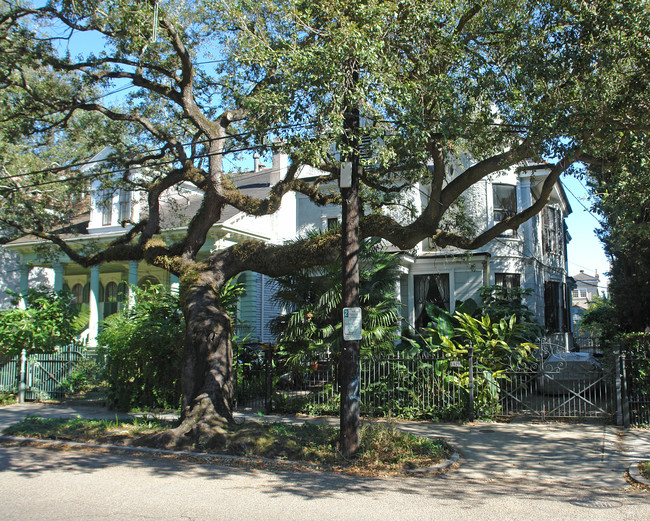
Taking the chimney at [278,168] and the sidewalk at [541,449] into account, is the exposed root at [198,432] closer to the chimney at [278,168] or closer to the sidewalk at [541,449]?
the sidewalk at [541,449]

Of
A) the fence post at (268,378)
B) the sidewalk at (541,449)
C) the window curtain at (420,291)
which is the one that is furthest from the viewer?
the window curtain at (420,291)

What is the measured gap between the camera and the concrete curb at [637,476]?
24.6 feet

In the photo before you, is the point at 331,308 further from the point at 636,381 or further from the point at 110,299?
the point at 110,299

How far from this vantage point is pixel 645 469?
7.86m

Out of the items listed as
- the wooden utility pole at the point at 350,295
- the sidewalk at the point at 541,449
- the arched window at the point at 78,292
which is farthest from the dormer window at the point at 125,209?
the wooden utility pole at the point at 350,295

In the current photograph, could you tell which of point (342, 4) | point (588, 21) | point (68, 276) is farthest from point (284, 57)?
point (68, 276)

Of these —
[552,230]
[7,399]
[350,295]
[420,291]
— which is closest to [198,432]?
[350,295]

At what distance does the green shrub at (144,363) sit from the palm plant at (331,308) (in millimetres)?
2797

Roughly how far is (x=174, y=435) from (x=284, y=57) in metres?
7.06

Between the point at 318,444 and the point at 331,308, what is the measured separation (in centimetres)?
438

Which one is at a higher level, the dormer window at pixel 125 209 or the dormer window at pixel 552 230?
the dormer window at pixel 125 209

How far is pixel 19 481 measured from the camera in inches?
304

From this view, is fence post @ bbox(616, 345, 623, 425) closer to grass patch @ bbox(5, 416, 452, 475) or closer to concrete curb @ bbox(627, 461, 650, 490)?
concrete curb @ bbox(627, 461, 650, 490)

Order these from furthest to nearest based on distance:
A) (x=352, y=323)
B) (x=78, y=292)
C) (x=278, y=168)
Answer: (x=78, y=292) → (x=278, y=168) → (x=352, y=323)
